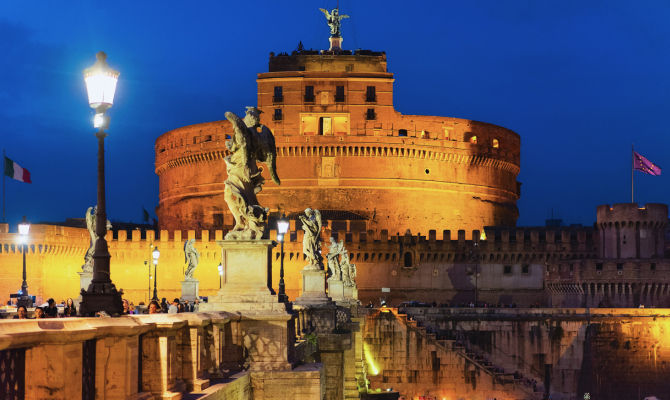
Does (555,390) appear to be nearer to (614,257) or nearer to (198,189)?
(614,257)

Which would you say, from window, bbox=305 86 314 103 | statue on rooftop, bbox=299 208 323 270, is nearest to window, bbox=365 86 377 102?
window, bbox=305 86 314 103

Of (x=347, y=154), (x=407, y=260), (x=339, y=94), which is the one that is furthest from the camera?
(x=339, y=94)

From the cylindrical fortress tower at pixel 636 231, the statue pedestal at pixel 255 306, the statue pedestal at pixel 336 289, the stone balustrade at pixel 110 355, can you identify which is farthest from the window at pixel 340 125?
the stone balustrade at pixel 110 355

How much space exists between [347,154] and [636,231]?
18600 mm

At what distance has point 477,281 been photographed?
53.8m

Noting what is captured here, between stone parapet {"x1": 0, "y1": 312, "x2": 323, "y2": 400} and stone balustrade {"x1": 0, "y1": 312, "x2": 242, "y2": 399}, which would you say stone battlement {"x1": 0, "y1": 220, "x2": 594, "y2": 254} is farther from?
stone balustrade {"x1": 0, "y1": 312, "x2": 242, "y2": 399}

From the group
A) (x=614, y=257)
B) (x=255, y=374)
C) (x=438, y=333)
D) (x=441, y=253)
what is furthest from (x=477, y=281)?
(x=255, y=374)

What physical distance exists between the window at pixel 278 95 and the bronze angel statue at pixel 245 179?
47798 millimetres

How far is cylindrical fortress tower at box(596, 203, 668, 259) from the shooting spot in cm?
5169

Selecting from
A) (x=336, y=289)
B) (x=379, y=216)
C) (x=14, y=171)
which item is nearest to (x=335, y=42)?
(x=379, y=216)

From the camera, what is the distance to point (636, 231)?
5197cm

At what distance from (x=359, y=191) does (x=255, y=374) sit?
48581 millimetres

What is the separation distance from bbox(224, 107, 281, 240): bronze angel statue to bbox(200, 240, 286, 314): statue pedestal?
0.14 meters

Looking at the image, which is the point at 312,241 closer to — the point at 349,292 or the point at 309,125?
the point at 349,292
